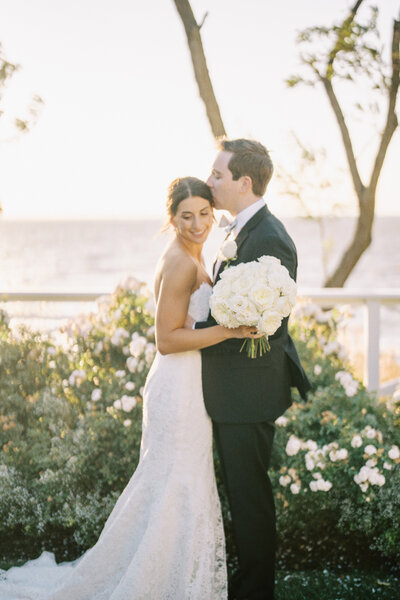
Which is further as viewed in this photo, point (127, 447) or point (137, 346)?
point (137, 346)

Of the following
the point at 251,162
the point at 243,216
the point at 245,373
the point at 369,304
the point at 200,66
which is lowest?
the point at 245,373

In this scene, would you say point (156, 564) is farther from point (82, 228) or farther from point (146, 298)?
point (82, 228)

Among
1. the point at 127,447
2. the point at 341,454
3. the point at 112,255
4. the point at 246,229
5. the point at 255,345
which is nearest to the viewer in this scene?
the point at 255,345

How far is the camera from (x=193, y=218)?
3.27 metres

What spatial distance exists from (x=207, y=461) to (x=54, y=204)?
62.4m

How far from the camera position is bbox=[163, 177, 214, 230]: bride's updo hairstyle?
128 inches

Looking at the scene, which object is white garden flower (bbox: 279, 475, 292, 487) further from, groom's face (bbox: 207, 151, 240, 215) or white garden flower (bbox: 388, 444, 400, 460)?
groom's face (bbox: 207, 151, 240, 215)

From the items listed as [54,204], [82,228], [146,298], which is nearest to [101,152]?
[54,204]

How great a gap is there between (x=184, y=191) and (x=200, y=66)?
2959mm

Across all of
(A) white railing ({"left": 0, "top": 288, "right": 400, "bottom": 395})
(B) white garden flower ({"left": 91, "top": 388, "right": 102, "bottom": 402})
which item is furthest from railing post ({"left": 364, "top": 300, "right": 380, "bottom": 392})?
(B) white garden flower ({"left": 91, "top": 388, "right": 102, "bottom": 402})

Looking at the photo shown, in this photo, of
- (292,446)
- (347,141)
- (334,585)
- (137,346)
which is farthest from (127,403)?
(347,141)

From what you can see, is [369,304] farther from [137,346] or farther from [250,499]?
[250,499]

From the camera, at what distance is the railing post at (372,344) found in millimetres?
5742

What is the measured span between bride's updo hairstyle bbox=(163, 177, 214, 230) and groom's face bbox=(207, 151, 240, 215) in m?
0.04
